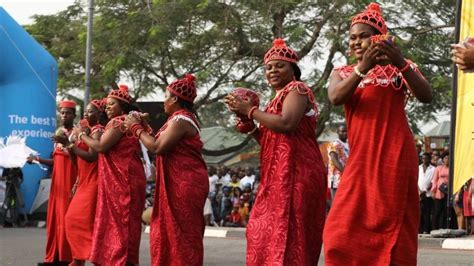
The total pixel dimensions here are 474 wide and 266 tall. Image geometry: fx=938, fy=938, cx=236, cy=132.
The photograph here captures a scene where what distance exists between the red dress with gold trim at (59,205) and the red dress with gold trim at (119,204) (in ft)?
4.35

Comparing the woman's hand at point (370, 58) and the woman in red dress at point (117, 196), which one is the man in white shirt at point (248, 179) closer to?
the woman in red dress at point (117, 196)

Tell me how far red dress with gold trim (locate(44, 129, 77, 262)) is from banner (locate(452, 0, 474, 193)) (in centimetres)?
520

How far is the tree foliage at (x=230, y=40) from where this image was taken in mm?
21547

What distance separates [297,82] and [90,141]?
121 inches

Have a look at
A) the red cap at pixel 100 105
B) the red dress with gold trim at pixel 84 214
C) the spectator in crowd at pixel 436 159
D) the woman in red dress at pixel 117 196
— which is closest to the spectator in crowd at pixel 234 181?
the spectator in crowd at pixel 436 159

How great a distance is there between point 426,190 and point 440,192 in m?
0.30

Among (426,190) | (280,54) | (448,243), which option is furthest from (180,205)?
(426,190)

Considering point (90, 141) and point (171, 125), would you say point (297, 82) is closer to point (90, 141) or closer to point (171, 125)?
point (171, 125)

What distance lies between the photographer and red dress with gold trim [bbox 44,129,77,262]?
30.9 feet

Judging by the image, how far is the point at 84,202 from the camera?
8797 mm

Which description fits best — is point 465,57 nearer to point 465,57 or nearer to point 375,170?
point 465,57

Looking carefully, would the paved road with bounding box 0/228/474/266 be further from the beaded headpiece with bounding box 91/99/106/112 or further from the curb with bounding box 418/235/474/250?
the beaded headpiece with bounding box 91/99/106/112

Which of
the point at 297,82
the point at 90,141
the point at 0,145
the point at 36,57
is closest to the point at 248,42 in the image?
the point at 36,57

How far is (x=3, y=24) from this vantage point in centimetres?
1781
